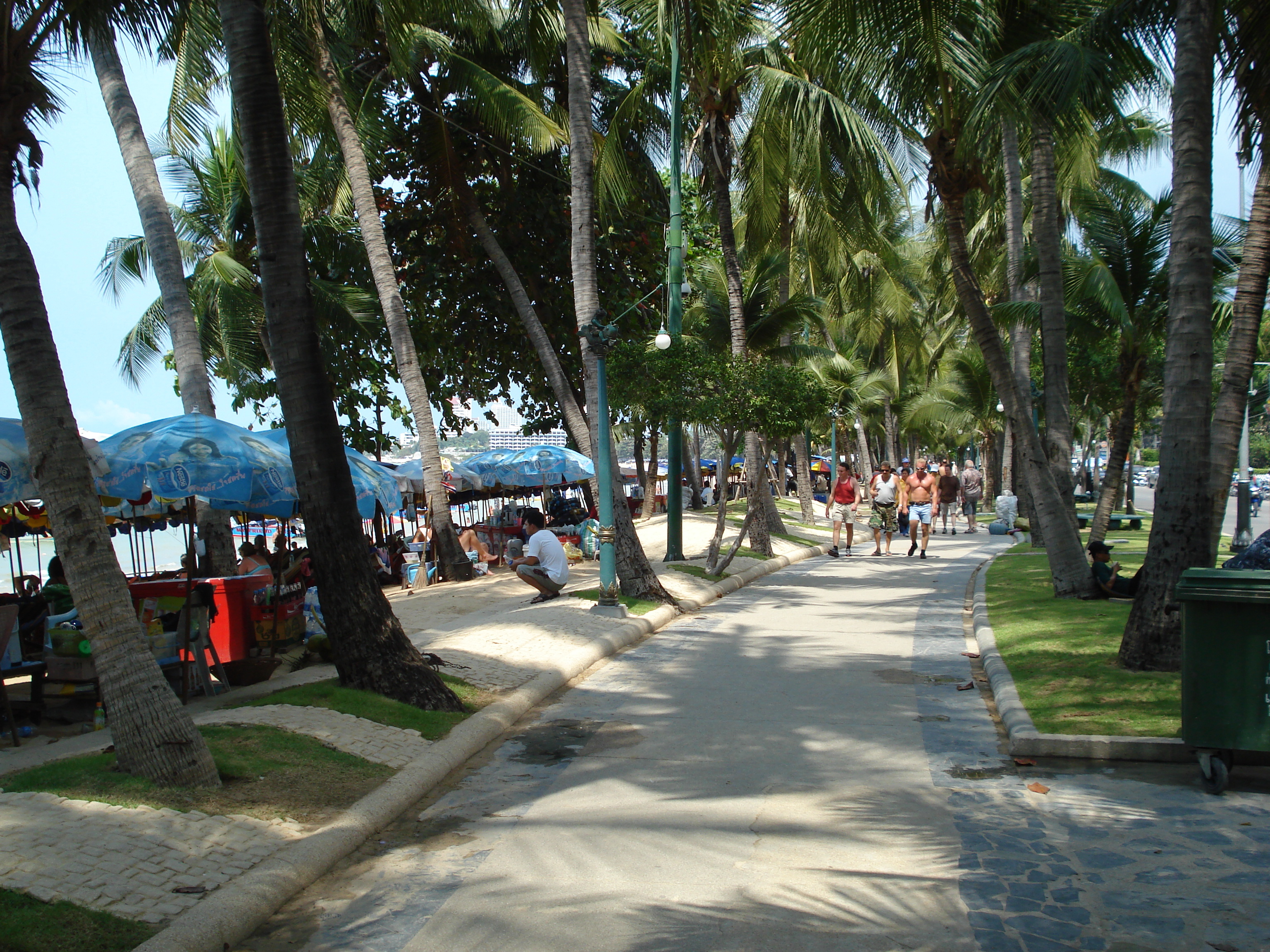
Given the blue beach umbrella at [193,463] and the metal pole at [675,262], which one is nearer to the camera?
the blue beach umbrella at [193,463]

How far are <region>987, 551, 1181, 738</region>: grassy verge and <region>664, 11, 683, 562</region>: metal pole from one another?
6142 mm

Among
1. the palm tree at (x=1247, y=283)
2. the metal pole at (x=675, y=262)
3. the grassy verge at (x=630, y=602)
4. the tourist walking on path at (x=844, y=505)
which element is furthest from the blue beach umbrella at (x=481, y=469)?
the palm tree at (x=1247, y=283)

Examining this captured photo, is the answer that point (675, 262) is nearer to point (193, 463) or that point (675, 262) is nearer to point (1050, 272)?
point (1050, 272)

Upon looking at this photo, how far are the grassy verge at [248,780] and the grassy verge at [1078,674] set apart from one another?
4605 mm

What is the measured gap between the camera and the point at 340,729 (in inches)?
268

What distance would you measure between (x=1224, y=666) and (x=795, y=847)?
105 inches

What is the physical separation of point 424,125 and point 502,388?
804cm

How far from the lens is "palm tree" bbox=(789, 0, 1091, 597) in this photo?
1134 cm

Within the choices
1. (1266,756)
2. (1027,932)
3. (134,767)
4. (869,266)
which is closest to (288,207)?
(134,767)

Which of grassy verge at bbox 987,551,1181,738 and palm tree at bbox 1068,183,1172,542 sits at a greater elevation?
palm tree at bbox 1068,183,1172,542

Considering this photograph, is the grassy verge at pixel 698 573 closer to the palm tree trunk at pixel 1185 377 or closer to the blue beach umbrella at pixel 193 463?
the blue beach umbrella at pixel 193 463

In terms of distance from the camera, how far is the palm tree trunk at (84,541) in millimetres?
5250

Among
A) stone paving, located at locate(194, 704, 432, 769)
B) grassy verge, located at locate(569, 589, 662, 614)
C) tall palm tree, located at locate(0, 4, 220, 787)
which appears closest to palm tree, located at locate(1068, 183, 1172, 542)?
grassy verge, located at locate(569, 589, 662, 614)

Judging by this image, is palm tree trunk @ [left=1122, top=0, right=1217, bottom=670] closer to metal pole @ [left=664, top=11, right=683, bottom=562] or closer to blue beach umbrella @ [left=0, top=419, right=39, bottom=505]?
metal pole @ [left=664, top=11, right=683, bottom=562]
